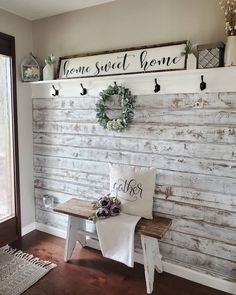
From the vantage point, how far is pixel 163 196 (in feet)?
7.77

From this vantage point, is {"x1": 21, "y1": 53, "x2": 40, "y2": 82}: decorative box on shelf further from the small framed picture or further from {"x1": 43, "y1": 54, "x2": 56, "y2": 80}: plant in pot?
{"x1": 43, "y1": 54, "x2": 56, "y2": 80}: plant in pot

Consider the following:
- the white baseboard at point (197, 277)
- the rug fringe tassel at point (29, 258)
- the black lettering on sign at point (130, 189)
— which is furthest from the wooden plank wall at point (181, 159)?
the rug fringe tassel at point (29, 258)

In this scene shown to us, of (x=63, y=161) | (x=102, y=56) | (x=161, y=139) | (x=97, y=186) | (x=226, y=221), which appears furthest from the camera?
(x=63, y=161)

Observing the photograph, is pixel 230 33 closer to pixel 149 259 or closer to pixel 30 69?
pixel 149 259

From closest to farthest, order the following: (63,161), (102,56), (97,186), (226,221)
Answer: (226,221) → (102,56) → (97,186) → (63,161)

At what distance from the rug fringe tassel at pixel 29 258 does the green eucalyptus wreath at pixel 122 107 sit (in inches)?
54.4

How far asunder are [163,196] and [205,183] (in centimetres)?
39

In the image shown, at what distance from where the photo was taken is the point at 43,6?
8.47 feet

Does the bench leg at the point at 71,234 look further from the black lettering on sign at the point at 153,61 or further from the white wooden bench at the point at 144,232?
the black lettering on sign at the point at 153,61

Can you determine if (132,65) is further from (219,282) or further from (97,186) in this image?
(219,282)

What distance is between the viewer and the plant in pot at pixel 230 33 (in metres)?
1.89

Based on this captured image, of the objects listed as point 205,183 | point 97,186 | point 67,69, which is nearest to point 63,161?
point 97,186

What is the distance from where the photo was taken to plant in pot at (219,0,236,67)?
1886 millimetres

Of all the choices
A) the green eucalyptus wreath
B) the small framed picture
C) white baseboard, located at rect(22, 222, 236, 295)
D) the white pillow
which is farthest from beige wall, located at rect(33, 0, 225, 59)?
white baseboard, located at rect(22, 222, 236, 295)
